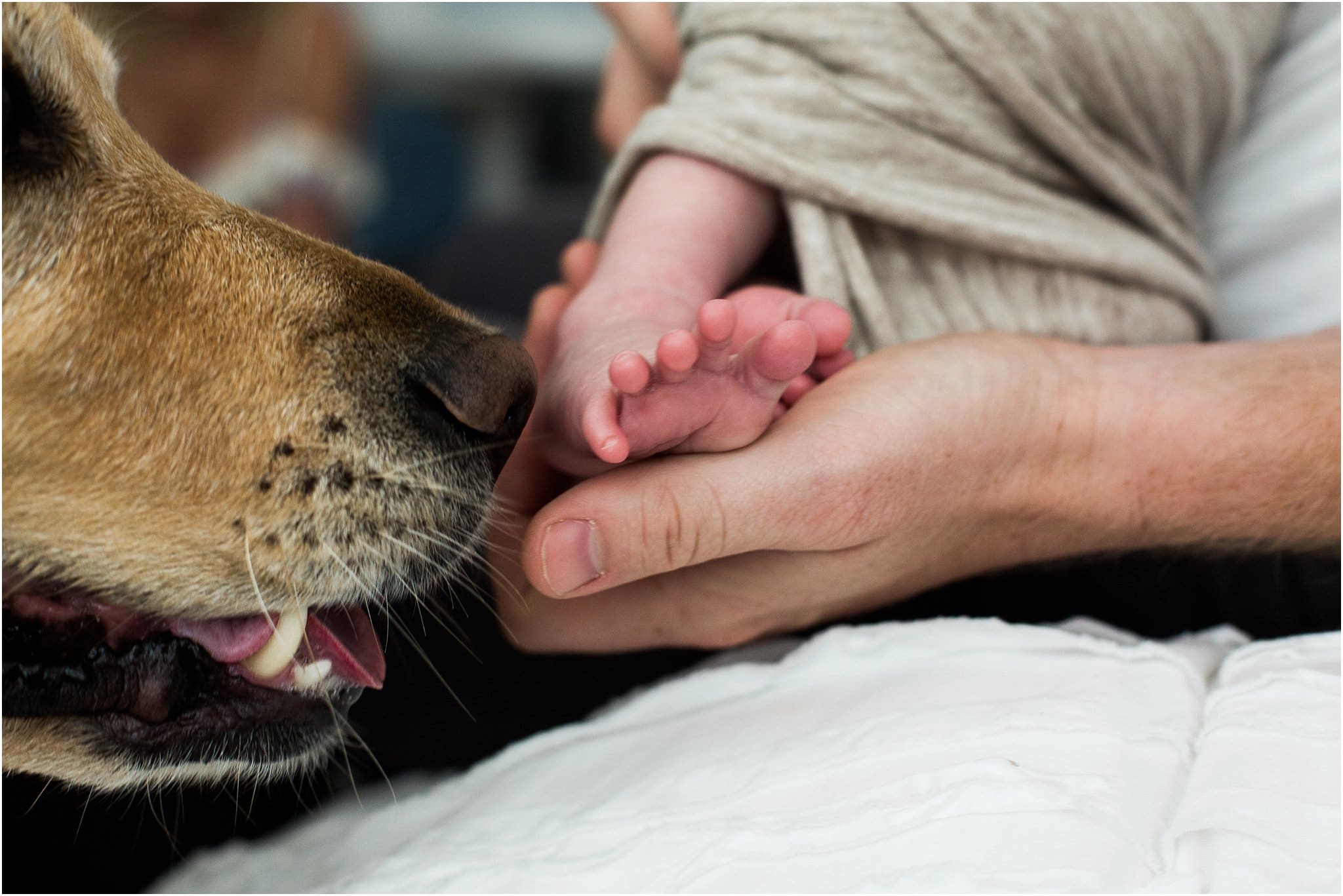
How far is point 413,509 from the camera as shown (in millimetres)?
778

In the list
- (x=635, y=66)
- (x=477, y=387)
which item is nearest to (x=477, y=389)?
(x=477, y=387)

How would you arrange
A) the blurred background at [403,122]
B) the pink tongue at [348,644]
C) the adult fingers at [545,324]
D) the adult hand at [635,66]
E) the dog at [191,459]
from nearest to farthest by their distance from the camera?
the dog at [191,459]
the pink tongue at [348,644]
the adult fingers at [545,324]
the adult hand at [635,66]
the blurred background at [403,122]

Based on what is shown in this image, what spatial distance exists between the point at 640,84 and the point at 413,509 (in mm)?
914

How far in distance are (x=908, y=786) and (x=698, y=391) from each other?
295 millimetres

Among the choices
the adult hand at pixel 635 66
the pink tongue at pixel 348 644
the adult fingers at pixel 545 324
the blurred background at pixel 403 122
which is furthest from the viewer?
the blurred background at pixel 403 122

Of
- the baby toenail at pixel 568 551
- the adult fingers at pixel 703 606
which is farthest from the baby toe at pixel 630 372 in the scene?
the adult fingers at pixel 703 606

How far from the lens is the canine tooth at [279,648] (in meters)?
0.79

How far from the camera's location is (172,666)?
77cm

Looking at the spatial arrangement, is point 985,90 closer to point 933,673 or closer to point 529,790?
point 933,673

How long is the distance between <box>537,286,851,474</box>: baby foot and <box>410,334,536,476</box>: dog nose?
6cm

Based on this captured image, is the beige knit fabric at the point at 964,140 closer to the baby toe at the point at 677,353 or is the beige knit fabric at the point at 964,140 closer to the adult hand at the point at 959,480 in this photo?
the adult hand at the point at 959,480

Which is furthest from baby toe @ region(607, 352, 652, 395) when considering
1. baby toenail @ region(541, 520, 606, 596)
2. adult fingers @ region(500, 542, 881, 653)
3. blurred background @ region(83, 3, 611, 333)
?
blurred background @ region(83, 3, 611, 333)

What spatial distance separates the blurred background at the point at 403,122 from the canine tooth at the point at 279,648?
892mm

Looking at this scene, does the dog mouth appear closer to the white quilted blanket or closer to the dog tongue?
the dog tongue
